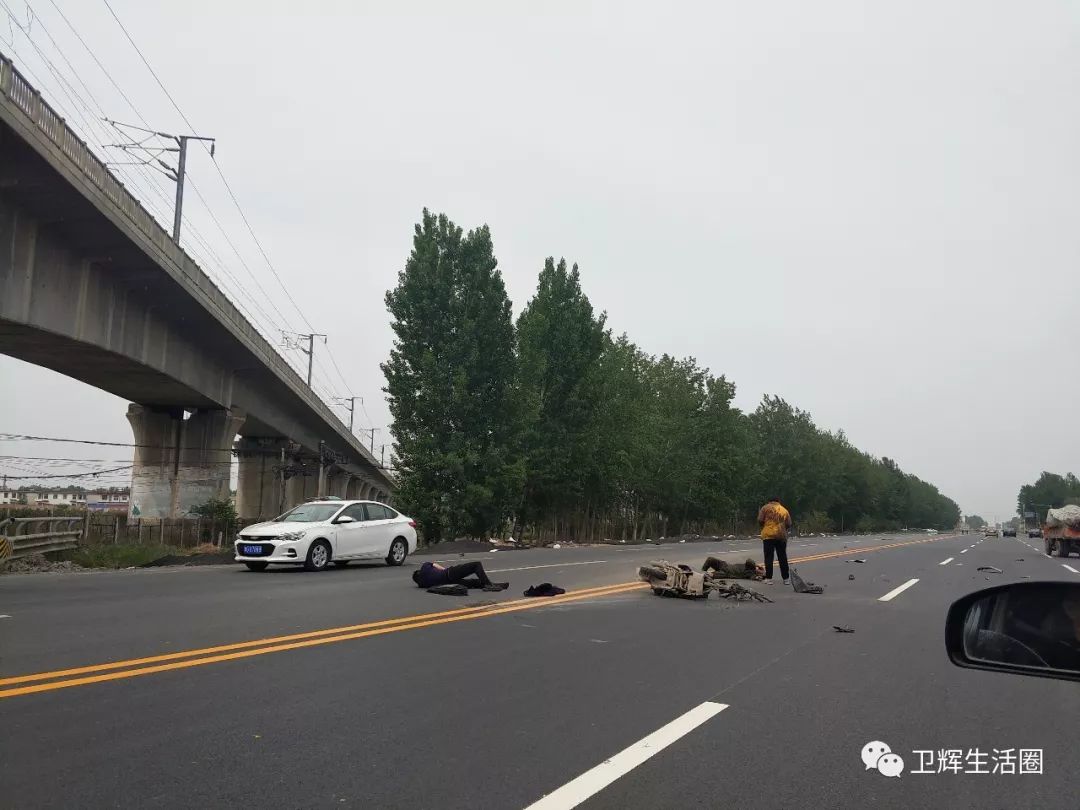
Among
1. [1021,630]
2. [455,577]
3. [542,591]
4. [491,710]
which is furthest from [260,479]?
[1021,630]

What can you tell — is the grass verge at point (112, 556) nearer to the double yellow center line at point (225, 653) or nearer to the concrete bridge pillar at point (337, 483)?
the double yellow center line at point (225, 653)

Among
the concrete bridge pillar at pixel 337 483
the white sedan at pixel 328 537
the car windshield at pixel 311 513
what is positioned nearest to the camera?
the white sedan at pixel 328 537

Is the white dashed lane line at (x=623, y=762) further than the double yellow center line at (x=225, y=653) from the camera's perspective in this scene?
No

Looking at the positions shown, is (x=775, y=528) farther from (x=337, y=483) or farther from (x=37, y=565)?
(x=337, y=483)

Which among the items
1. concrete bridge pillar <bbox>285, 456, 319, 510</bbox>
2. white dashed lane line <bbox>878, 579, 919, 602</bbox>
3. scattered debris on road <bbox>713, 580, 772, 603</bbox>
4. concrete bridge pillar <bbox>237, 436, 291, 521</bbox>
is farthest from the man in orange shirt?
concrete bridge pillar <bbox>237, 436, 291, 521</bbox>

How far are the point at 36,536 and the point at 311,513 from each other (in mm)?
6889

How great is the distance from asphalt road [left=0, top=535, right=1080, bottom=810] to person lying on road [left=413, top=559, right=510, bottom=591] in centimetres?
244

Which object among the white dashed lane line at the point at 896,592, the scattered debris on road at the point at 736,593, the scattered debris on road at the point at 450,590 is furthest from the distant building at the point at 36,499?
the white dashed lane line at the point at 896,592

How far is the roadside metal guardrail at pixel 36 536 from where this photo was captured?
A: 17656 mm

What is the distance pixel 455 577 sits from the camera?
44.9 feet

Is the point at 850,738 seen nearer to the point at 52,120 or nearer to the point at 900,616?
the point at 900,616

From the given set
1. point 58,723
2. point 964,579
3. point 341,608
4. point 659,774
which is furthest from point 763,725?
point 964,579

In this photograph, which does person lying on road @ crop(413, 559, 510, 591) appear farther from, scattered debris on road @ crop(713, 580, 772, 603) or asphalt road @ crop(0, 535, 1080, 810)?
scattered debris on road @ crop(713, 580, 772, 603)

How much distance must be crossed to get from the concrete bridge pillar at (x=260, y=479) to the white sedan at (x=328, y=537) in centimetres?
3542
